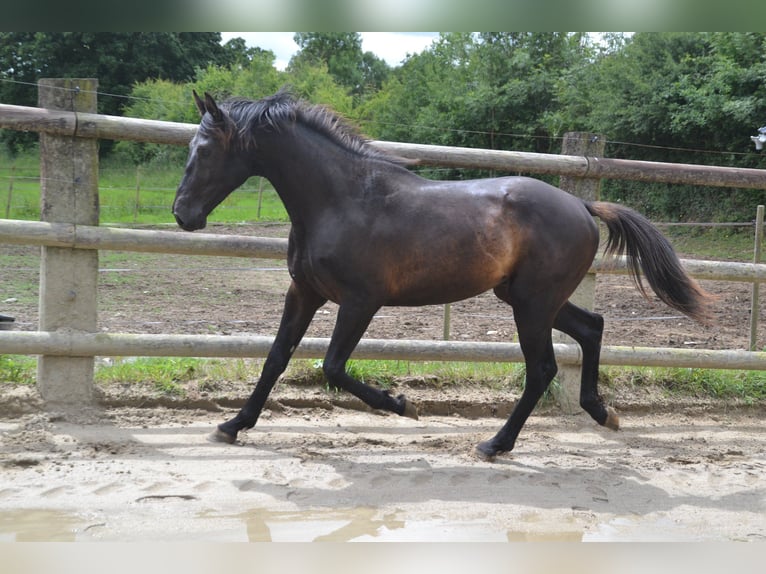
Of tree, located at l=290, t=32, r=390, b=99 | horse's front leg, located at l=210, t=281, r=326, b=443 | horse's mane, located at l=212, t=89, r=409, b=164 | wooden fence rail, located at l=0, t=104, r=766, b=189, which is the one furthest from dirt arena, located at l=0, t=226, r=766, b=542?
tree, located at l=290, t=32, r=390, b=99

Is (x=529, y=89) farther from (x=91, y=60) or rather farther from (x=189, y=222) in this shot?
(x=189, y=222)

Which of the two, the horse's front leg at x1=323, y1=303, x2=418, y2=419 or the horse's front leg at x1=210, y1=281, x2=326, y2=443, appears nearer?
the horse's front leg at x1=323, y1=303, x2=418, y2=419

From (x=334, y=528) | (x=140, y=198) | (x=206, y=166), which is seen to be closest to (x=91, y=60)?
(x=140, y=198)

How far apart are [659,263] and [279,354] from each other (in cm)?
223

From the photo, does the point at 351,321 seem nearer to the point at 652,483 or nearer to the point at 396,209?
the point at 396,209

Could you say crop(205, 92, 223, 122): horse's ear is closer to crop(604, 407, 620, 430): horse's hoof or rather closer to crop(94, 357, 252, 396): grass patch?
crop(94, 357, 252, 396): grass patch

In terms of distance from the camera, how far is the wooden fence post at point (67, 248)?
167 inches

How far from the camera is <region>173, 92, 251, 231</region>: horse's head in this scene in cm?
374

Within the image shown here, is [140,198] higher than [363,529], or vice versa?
[140,198]

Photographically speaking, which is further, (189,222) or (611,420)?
(611,420)

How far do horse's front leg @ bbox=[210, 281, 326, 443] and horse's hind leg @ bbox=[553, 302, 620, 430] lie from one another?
1.47 meters

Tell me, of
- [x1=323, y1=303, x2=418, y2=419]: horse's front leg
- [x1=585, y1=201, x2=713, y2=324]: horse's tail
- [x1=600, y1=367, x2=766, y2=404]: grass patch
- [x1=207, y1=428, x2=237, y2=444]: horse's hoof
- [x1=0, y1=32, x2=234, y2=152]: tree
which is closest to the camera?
[x1=323, y1=303, x2=418, y2=419]: horse's front leg

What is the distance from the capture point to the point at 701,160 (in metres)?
17.9

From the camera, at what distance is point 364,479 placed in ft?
11.8
